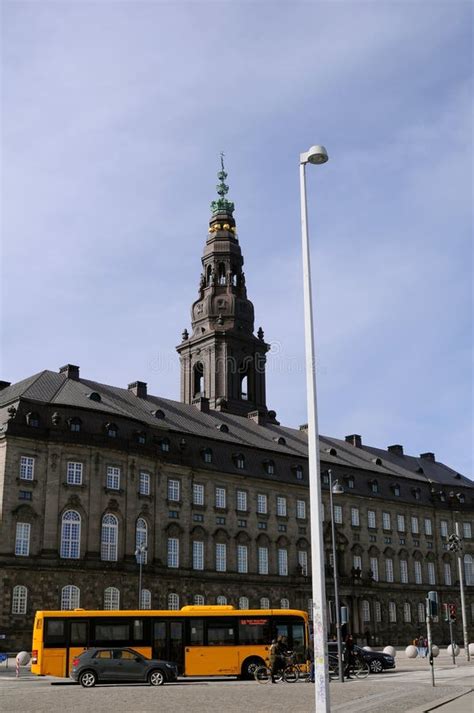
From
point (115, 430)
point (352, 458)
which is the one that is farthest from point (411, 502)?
point (115, 430)

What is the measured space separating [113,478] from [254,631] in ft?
109

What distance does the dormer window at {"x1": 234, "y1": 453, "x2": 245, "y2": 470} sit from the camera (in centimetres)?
8456

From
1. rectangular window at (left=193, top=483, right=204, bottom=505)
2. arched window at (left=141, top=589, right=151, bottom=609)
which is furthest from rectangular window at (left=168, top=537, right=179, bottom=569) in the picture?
rectangular window at (left=193, top=483, right=204, bottom=505)

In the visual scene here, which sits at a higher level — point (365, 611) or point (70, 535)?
point (70, 535)

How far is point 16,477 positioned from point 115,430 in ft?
31.6

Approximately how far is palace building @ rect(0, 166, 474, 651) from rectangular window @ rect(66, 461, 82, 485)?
0.37 feet

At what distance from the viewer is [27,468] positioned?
217 feet

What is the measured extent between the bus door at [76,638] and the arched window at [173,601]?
1420 inches

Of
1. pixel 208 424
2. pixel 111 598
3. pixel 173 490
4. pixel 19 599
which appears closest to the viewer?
pixel 19 599

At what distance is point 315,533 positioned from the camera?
18531 millimetres

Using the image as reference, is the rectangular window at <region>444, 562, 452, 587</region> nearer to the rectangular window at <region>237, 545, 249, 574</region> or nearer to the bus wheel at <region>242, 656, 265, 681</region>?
the rectangular window at <region>237, 545, 249, 574</region>

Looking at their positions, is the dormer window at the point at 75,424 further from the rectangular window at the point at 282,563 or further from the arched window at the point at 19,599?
the rectangular window at the point at 282,563

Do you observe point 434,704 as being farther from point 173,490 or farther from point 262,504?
point 262,504

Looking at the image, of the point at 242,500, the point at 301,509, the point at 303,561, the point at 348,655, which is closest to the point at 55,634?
the point at 348,655
